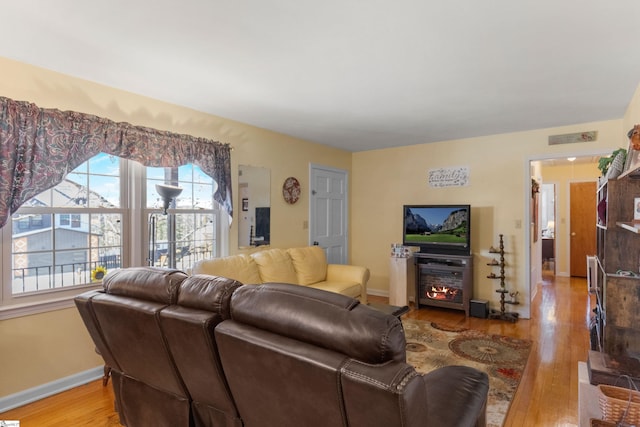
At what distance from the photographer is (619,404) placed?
165 cm

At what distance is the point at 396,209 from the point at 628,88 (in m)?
3.06

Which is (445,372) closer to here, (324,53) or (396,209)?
(324,53)

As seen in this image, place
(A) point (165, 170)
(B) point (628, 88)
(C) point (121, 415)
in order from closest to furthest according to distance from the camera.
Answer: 1. (C) point (121, 415)
2. (B) point (628, 88)
3. (A) point (165, 170)

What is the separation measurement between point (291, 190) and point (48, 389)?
309 cm

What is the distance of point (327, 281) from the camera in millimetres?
4309

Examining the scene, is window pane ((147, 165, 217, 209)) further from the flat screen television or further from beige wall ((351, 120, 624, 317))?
beige wall ((351, 120, 624, 317))

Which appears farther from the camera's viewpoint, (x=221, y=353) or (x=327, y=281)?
(x=327, y=281)

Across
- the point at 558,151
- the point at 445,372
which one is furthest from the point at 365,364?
the point at 558,151

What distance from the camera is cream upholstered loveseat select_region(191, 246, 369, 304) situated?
330 cm

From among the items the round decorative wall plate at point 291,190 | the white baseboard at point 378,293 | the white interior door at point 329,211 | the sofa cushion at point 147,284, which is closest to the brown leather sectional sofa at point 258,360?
the sofa cushion at point 147,284

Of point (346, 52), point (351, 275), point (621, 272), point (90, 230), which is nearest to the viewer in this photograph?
point (346, 52)

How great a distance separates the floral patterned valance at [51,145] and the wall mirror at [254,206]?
0.97m

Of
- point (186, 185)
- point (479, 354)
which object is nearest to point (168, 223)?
point (186, 185)

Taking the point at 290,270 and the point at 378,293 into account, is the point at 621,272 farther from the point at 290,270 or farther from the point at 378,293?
the point at 378,293
